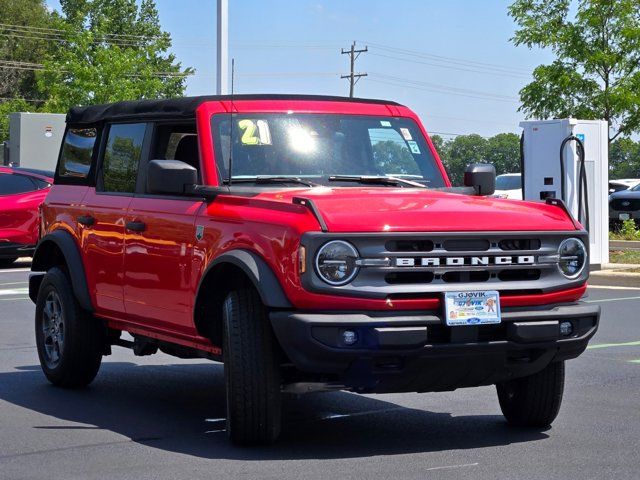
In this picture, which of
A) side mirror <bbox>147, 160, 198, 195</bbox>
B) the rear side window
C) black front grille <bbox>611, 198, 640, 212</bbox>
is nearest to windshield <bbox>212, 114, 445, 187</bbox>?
side mirror <bbox>147, 160, 198, 195</bbox>

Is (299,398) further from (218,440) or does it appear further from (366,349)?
(366,349)

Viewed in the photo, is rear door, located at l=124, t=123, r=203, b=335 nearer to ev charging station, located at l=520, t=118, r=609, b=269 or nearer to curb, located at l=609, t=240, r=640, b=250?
ev charging station, located at l=520, t=118, r=609, b=269

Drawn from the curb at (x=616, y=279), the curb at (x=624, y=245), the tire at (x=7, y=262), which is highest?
the curb at (x=624, y=245)

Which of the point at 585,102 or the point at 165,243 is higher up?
the point at 585,102

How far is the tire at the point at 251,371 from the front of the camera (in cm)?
679

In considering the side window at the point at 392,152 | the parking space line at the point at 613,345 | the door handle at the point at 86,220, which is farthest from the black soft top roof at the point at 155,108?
the parking space line at the point at 613,345

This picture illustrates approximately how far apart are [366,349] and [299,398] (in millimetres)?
2632

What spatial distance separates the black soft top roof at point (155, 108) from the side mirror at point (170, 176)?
0.68 m

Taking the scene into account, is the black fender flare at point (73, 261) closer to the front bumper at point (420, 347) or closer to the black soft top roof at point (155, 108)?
the black soft top roof at point (155, 108)

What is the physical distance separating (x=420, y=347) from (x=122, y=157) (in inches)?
129

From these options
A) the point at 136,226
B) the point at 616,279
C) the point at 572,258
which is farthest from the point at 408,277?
the point at 616,279

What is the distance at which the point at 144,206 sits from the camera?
8.33 meters

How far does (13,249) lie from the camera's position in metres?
22.5

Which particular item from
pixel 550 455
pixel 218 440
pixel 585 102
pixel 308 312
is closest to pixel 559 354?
pixel 550 455
